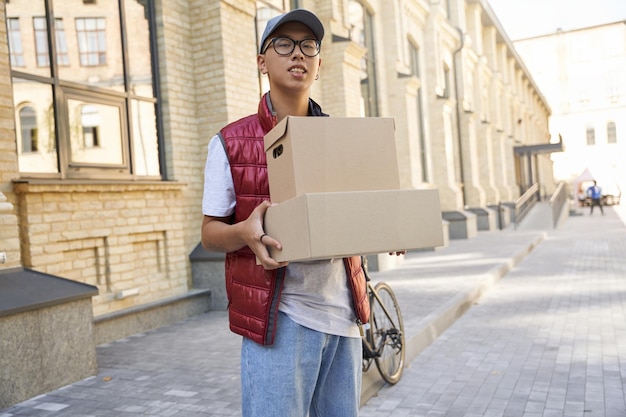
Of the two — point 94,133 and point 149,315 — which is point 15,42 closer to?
point 94,133

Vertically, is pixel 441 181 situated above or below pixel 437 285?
above

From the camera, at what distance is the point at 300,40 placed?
1854 mm

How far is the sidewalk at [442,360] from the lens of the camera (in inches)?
172

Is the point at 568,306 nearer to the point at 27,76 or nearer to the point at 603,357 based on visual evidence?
the point at 603,357

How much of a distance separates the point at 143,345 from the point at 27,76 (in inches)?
123

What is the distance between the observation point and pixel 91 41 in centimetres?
686

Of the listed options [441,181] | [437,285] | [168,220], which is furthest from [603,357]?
[441,181]

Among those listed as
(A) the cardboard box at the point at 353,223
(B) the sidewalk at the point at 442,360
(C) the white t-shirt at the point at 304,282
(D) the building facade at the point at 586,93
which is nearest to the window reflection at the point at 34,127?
(B) the sidewalk at the point at 442,360

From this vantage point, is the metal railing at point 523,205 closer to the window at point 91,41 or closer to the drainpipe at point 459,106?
the drainpipe at point 459,106

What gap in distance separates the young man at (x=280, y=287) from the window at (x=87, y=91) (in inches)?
188

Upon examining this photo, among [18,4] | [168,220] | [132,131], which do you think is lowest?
[168,220]

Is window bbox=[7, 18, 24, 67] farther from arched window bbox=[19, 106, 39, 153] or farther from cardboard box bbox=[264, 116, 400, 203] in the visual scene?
cardboard box bbox=[264, 116, 400, 203]

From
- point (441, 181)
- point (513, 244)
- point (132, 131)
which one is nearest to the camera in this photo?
point (132, 131)

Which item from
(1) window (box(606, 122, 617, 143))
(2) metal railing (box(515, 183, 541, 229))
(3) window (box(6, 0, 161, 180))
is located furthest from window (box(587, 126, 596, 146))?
(3) window (box(6, 0, 161, 180))
